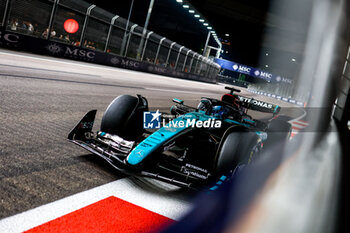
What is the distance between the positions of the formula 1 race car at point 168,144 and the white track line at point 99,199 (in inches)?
6.3

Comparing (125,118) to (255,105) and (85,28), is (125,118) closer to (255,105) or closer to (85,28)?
(255,105)

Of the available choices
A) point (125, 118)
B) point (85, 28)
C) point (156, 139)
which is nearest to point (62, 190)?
point (156, 139)

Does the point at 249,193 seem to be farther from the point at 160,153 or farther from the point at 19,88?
the point at 19,88

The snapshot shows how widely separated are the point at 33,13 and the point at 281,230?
14.4 m

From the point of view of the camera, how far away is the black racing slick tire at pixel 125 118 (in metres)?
3.63

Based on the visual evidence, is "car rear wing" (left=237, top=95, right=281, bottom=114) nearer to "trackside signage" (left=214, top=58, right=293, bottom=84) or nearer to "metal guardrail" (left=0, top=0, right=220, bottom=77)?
"metal guardrail" (left=0, top=0, right=220, bottom=77)

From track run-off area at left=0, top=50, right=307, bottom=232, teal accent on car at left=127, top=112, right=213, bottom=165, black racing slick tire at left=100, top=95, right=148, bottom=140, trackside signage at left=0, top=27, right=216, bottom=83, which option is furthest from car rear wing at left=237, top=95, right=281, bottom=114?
trackside signage at left=0, top=27, right=216, bottom=83

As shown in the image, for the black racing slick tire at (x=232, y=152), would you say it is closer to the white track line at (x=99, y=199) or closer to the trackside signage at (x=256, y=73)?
the white track line at (x=99, y=199)

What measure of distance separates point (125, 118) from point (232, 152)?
50.7 inches

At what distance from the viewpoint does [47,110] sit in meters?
4.85

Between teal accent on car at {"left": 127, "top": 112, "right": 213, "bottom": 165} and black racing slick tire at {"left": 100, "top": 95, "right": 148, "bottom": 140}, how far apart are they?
511mm

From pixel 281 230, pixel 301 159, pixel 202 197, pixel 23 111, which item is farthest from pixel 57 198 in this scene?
pixel 301 159

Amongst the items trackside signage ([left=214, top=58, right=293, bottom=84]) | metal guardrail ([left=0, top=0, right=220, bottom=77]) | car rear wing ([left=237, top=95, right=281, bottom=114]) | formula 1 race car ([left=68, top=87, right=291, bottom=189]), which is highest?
trackside signage ([left=214, top=58, right=293, bottom=84])

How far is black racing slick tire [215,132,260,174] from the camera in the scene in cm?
308
